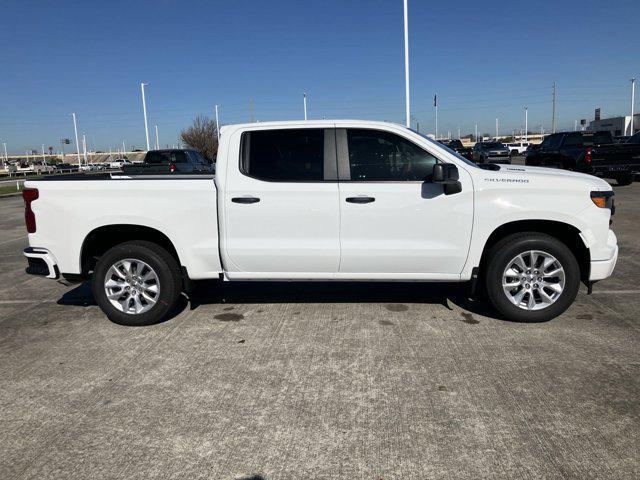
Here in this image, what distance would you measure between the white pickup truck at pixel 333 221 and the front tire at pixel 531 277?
0.04ft

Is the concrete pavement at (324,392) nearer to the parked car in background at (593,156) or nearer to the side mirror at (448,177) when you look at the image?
the side mirror at (448,177)

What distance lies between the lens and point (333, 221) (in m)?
5.02

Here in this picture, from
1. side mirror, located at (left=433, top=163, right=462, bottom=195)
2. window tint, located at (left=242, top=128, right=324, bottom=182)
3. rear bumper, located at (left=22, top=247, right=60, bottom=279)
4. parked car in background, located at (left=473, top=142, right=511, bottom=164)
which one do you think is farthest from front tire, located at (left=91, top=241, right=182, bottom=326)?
parked car in background, located at (left=473, top=142, right=511, bottom=164)

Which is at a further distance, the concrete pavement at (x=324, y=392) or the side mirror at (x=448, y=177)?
the side mirror at (x=448, y=177)

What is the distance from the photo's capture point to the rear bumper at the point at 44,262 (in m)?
5.23

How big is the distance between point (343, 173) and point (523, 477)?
10.1ft

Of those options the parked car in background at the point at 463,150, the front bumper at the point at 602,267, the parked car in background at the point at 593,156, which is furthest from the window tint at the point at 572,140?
the front bumper at the point at 602,267

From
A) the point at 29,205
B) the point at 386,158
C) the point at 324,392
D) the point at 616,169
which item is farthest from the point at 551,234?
the point at 616,169

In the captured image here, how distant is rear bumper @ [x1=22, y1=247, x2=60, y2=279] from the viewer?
523 centimetres

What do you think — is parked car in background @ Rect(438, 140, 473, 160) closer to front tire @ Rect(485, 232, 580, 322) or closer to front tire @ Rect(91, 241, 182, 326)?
front tire @ Rect(485, 232, 580, 322)

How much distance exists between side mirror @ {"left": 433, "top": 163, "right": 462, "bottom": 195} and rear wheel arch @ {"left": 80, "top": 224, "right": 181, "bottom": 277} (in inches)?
103

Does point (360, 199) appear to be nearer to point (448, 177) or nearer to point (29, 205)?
point (448, 177)

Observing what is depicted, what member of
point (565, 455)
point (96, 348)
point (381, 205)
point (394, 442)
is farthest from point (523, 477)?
point (96, 348)

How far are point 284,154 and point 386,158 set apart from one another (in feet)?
3.25
